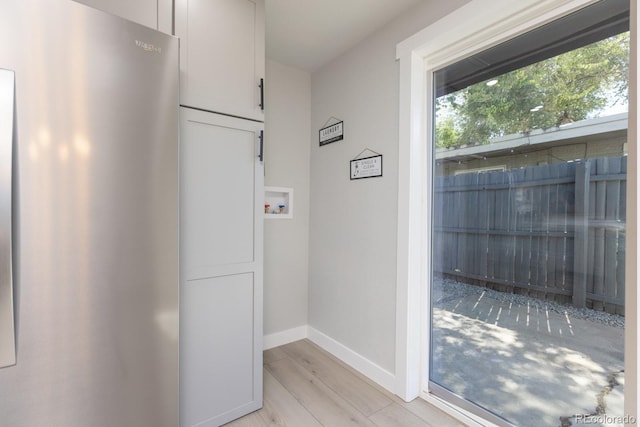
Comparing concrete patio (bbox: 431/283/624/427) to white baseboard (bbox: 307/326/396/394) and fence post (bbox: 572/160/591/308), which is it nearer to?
fence post (bbox: 572/160/591/308)

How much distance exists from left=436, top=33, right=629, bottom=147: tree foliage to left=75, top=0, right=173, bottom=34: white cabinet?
1.63 meters

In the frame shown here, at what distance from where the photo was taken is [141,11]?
4.26 ft

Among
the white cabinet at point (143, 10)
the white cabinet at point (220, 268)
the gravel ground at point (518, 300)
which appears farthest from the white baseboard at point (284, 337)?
the white cabinet at point (143, 10)

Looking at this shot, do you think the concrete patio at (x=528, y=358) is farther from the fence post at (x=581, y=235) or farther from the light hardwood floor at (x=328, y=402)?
the light hardwood floor at (x=328, y=402)

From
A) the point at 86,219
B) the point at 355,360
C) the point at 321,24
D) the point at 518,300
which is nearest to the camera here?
the point at 86,219

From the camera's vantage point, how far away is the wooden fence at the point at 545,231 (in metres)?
1.18

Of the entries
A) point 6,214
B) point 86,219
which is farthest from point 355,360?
point 6,214

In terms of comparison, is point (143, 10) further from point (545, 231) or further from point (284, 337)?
point (284, 337)

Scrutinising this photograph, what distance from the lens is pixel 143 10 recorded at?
130 cm

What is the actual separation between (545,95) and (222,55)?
5.39 feet

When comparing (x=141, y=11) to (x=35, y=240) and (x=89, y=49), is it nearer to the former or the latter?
(x=89, y=49)

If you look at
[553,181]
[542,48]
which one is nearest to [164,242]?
[553,181]

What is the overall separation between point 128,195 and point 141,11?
868 millimetres

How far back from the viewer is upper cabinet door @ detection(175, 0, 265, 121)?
1434mm
